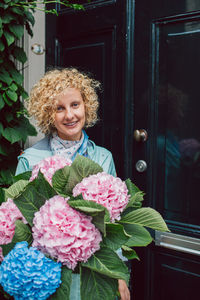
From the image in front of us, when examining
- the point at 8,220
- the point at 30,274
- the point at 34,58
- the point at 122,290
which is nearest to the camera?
the point at 30,274

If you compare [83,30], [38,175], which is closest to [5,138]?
[83,30]

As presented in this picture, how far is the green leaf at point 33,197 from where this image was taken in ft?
2.61

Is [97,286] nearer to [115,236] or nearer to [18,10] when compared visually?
[115,236]

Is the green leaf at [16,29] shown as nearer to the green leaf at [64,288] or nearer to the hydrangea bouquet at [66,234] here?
the hydrangea bouquet at [66,234]

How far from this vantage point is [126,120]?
2.04m

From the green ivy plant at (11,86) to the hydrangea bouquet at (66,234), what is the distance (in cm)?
120

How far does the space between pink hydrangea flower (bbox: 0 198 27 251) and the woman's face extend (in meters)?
0.68

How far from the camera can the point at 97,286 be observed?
77 centimetres

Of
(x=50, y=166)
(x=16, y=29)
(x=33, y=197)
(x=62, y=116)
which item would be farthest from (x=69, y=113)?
(x=16, y=29)

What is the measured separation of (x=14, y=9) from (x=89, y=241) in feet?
5.43

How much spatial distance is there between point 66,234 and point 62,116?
2.69 feet

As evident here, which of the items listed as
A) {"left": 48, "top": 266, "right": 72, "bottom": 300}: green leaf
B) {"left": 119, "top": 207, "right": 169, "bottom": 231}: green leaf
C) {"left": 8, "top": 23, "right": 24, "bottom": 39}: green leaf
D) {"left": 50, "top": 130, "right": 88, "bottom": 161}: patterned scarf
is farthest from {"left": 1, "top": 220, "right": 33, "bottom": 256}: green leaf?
{"left": 8, "top": 23, "right": 24, "bottom": 39}: green leaf

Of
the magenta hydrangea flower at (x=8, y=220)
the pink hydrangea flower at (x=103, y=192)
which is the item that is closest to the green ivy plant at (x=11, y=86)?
the magenta hydrangea flower at (x=8, y=220)

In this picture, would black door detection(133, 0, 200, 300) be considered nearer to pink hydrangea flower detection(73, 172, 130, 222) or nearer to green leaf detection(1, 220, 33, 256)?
pink hydrangea flower detection(73, 172, 130, 222)
